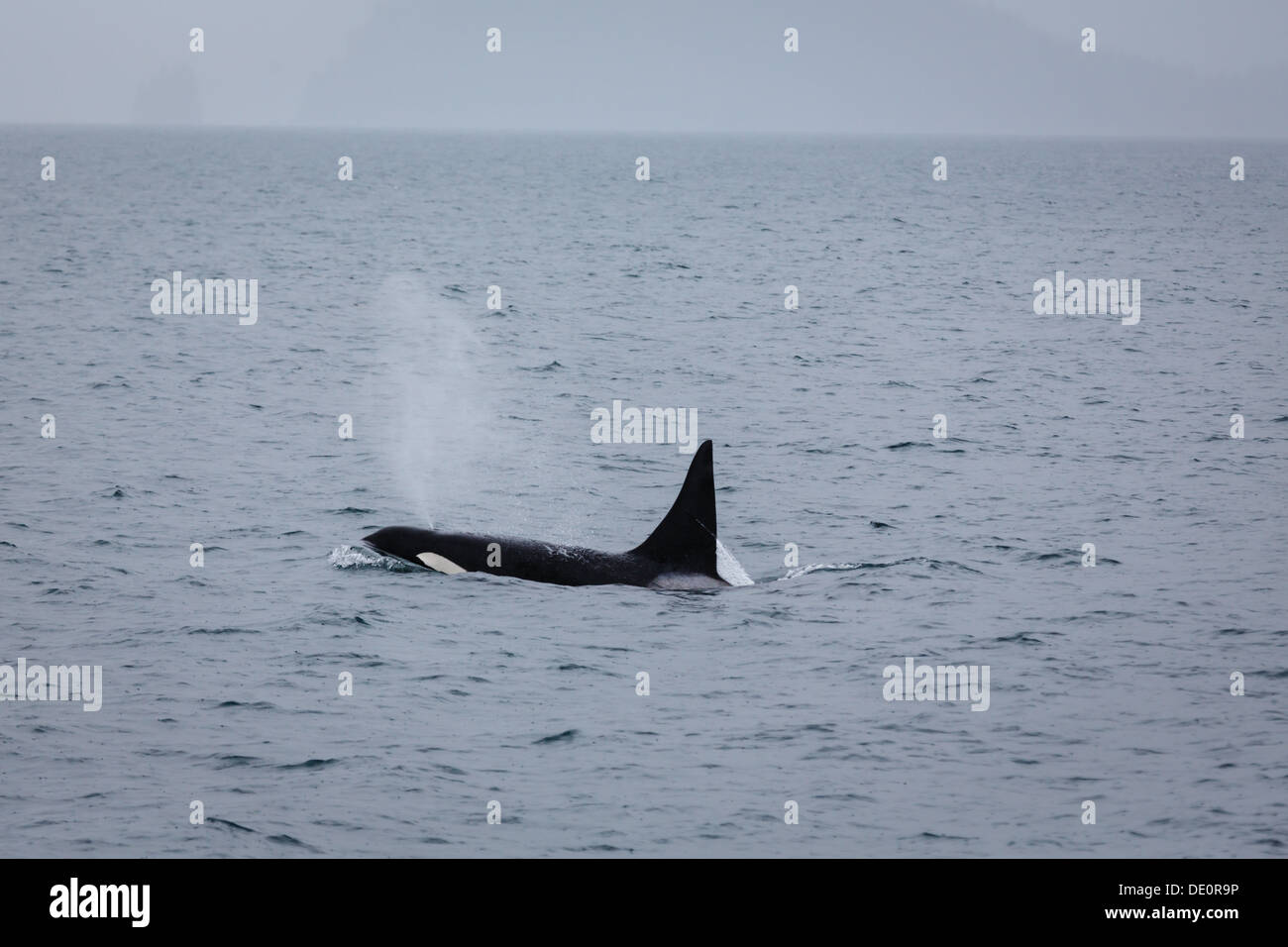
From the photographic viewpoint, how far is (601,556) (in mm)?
23203

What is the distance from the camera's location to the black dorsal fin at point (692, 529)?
73.0ft

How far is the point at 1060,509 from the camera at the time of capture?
2931 centimetres

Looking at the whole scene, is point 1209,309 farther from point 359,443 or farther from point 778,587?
point 778,587

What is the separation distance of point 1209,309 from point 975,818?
2038 inches

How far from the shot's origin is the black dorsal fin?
22250 mm

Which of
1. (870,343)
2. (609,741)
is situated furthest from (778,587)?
(870,343)

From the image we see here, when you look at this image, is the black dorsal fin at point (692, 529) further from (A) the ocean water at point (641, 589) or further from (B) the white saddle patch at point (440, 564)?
(B) the white saddle patch at point (440, 564)

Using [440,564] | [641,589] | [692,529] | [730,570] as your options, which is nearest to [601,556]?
[641,589]

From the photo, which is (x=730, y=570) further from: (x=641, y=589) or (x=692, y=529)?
(x=641, y=589)

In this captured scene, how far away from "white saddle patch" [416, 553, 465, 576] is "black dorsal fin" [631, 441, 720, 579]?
259 centimetres

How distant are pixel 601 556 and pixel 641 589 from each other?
0.90 metres

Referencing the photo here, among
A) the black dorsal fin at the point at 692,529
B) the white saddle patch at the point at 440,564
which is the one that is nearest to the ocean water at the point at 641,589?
the white saddle patch at the point at 440,564

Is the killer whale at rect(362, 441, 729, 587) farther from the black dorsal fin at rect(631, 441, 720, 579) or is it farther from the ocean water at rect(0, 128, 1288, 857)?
the ocean water at rect(0, 128, 1288, 857)
